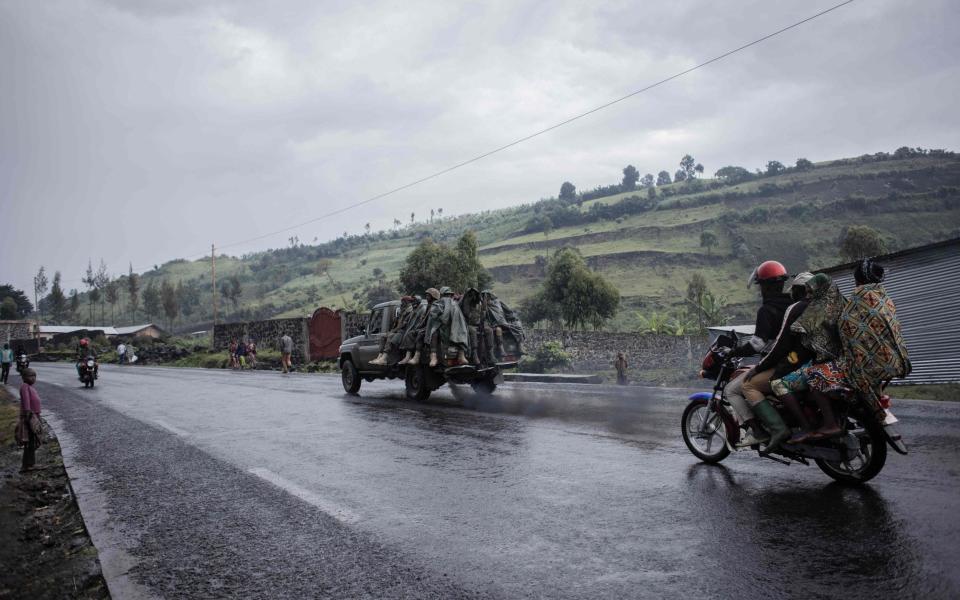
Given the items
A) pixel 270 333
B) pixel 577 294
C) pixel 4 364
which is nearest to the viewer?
pixel 4 364

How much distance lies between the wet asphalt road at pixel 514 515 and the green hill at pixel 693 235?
67.7 m

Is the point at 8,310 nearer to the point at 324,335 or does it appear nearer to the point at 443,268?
the point at 443,268

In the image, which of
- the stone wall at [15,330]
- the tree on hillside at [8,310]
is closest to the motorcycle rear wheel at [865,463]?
the stone wall at [15,330]

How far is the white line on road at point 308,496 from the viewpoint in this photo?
17.1ft

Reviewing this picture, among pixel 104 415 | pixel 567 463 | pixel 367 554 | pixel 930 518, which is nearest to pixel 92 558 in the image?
pixel 367 554

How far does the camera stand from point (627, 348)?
3738cm

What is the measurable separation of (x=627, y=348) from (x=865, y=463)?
1270 inches

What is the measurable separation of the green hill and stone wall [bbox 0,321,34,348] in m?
32.1

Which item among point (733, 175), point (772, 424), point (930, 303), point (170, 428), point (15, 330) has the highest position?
point (733, 175)

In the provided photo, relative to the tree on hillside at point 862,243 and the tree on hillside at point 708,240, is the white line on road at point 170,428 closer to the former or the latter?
the tree on hillside at point 862,243

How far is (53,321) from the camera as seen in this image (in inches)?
4988

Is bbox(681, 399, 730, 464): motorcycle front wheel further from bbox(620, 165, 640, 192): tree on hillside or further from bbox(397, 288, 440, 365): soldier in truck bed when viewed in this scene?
bbox(620, 165, 640, 192): tree on hillside

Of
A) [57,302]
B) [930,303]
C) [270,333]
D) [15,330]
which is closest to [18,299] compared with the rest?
[57,302]

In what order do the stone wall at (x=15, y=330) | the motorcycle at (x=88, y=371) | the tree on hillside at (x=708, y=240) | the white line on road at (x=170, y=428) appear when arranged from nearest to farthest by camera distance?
the white line on road at (x=170, y=428) → the motorcycle at (x=88, y=371) → the stone wall at (x=15, y=330) → the tree on hillside at (x=708, y=240)
